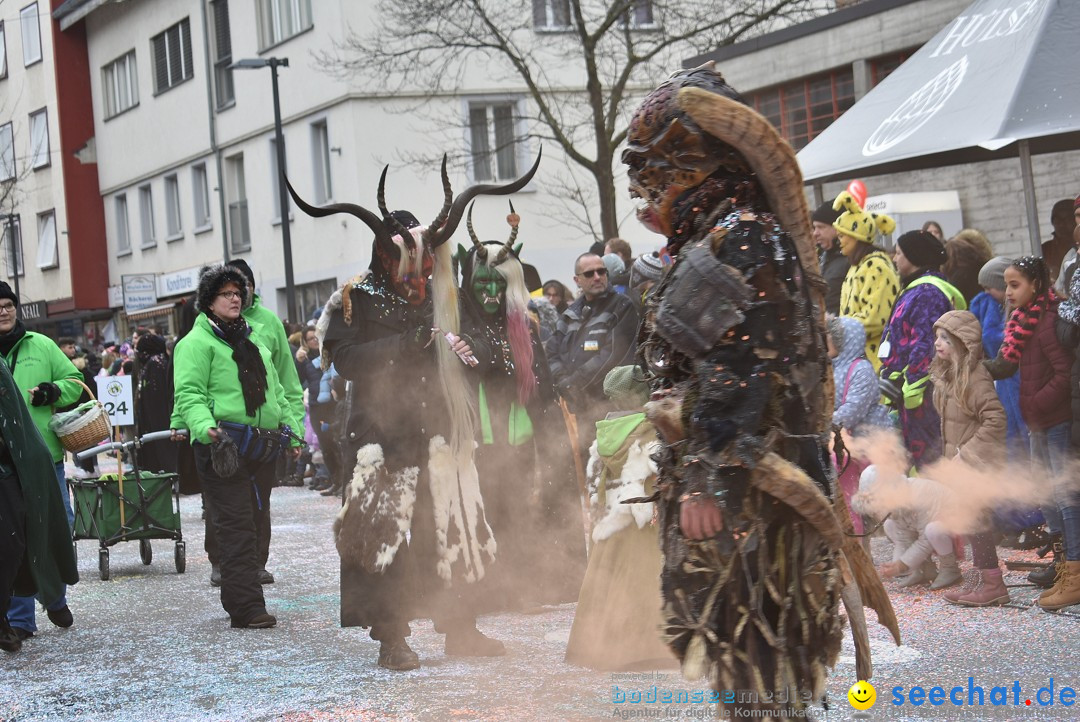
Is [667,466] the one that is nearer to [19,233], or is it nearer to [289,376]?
[289,376]

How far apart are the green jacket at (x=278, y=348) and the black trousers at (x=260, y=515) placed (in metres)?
0.48

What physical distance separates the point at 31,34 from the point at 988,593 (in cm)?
3885

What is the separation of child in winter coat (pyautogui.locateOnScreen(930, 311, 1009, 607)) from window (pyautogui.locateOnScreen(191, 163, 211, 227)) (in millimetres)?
26215

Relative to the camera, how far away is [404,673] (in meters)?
5.99

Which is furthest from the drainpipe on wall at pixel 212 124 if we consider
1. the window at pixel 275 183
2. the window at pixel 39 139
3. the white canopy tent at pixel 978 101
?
the white canopy tent at pixel 978 101

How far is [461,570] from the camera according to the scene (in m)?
6.21

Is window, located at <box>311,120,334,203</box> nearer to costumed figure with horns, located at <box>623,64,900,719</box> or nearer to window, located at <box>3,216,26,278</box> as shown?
window, located at <box>3,216,26,278</box>

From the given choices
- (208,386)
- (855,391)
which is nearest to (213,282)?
(208,386)

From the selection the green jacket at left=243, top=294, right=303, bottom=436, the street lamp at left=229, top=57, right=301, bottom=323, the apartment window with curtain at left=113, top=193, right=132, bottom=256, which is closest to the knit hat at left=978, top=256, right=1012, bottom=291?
the green jacket at left=243, top=294, right=303, bottom=436

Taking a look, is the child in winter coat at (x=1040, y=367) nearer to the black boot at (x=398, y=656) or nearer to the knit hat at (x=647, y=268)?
the knit hat at (x=647, y=268)

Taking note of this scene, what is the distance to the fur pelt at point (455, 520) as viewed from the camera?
6.22 metres

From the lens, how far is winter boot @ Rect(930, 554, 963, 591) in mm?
7230

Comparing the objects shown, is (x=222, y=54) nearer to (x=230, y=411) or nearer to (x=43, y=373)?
(x=43, y=373)

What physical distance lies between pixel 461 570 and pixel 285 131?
22.3 m
